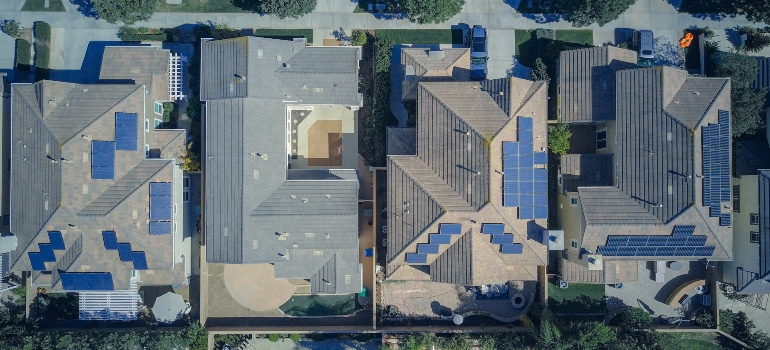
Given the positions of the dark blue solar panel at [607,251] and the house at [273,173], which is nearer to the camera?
the house at [273,173]

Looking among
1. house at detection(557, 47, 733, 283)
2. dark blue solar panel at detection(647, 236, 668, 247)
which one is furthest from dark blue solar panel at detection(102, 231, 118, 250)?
dark blue solar panel at detection(647, 236, 668, 247)

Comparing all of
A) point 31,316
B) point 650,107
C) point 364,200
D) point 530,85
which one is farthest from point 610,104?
point 31,316

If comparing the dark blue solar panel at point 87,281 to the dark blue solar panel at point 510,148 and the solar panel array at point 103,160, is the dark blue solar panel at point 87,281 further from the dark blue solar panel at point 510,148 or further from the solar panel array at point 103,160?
the dark blue solar panel at point 510,148

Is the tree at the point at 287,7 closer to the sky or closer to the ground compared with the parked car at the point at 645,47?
closer to the sky

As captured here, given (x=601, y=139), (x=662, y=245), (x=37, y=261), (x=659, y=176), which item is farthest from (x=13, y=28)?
(x=662, y=245)

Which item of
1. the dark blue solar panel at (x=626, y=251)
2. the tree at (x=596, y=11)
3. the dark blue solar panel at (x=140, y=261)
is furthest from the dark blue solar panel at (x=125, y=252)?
the tree at (x=596, y=11)

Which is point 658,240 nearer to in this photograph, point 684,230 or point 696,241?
point 684,230

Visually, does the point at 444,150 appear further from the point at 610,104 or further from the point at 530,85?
the point at 610,104
